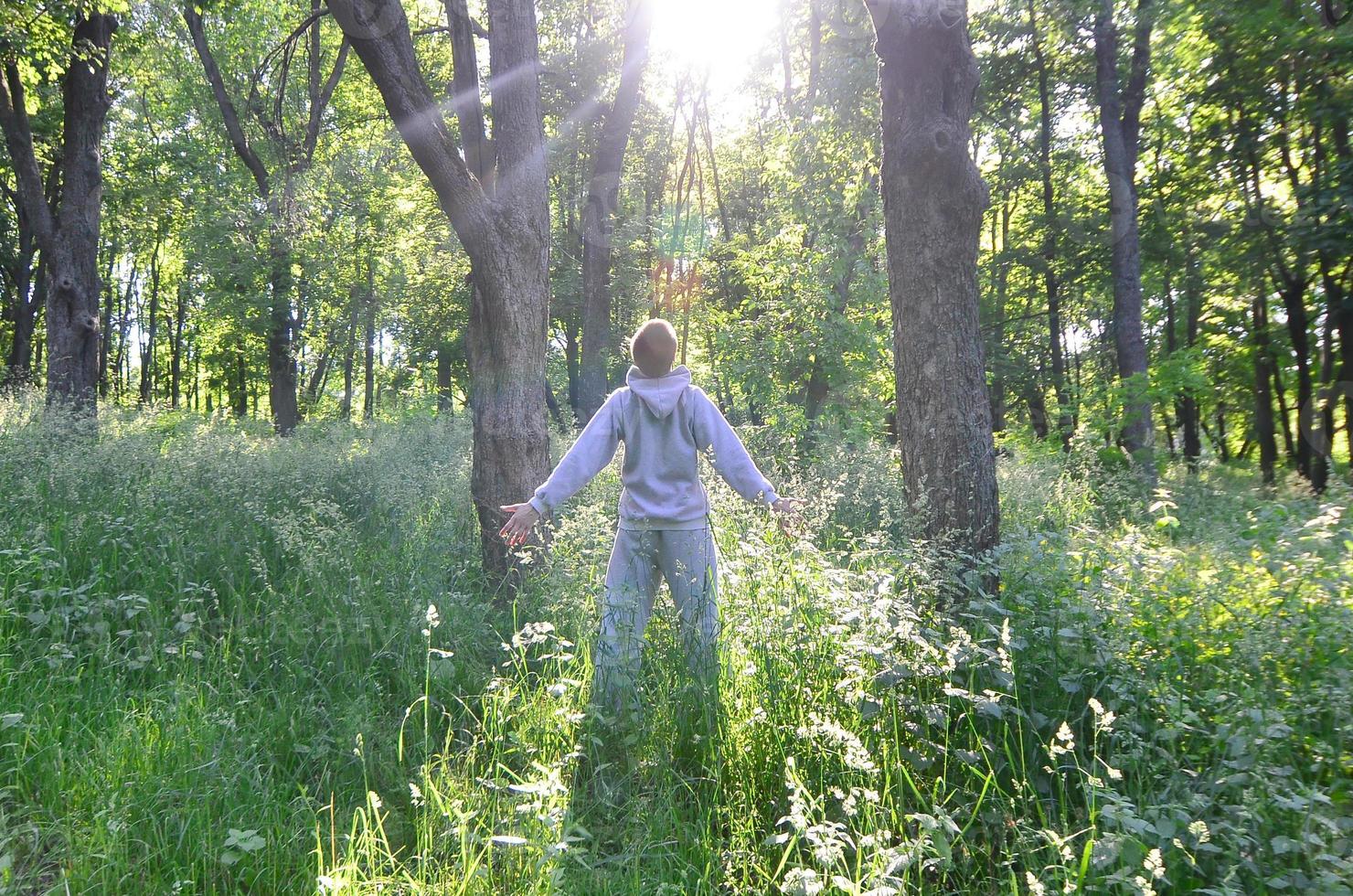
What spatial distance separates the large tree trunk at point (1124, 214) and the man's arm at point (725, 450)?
10659mm

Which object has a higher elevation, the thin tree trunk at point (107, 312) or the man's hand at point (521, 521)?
the thin tree trunk at point (107, 312)

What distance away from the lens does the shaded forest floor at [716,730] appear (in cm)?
273

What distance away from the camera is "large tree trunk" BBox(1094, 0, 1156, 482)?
1313 cm

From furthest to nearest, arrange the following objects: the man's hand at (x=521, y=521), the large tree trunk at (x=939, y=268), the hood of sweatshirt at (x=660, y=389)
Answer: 1. the large tree trunk at (x=939, y=268)
2. the hood of sweatshirt at (x=660, y=389)
3. the man's hand at (x=521, y=521)

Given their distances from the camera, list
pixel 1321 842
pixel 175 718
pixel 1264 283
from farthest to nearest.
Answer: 1. pixel 1264 283
2. pixel 175 718
3. pixel 1321 842

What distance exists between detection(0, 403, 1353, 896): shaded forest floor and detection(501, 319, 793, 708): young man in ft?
0.84

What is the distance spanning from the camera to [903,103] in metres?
5.14

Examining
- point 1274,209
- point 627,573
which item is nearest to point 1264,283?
point 1274,209

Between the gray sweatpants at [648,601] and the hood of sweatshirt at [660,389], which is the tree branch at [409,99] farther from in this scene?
the gray sweatpants at [648,601]

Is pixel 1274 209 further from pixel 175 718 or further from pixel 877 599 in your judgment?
pixel 175 718

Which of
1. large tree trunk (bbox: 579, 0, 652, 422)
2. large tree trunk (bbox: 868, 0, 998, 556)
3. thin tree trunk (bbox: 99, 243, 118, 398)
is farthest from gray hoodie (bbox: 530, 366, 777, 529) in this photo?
thin tree trunk (bbox: 99, 243, 118, 398)

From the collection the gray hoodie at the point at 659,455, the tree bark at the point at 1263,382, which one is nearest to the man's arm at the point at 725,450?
the gray hoodie at the point at 659,455

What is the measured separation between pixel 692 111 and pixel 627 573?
23.5 m

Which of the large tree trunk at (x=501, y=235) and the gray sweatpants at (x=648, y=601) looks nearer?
the gray sweatpants at (x=648, y=601)
